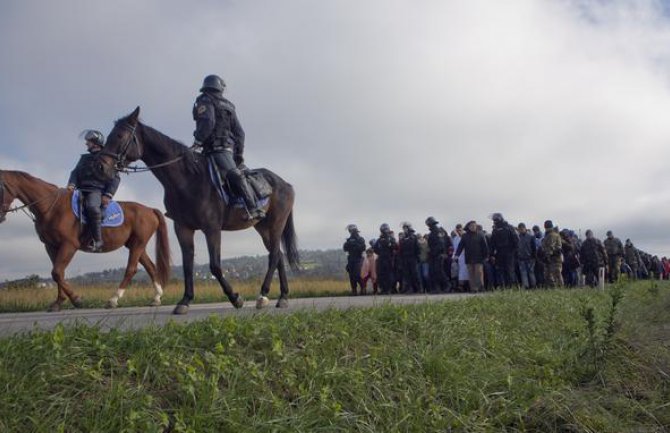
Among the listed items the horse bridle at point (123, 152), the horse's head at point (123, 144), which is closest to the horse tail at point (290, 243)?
the horse's head at point (123, 144)

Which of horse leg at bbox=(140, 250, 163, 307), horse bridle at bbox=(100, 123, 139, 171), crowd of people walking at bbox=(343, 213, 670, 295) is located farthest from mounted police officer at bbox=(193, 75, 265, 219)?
crowd of people walking at bbox=(343, 213, 670, 295)

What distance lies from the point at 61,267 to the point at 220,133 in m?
4.12

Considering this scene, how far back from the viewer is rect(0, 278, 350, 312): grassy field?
12321 mm

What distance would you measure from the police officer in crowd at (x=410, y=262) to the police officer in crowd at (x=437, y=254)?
1.38ft

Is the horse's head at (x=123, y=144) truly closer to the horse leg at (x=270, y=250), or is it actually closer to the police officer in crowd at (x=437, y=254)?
the horse leg at (x=270, y=250)

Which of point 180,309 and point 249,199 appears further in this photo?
point 249,199

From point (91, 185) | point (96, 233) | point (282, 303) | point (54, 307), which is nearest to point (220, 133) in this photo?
point (282, 303)

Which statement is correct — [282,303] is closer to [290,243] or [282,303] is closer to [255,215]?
[255,215]

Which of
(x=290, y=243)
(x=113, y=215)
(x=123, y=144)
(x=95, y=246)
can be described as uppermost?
(x=123, y=144)

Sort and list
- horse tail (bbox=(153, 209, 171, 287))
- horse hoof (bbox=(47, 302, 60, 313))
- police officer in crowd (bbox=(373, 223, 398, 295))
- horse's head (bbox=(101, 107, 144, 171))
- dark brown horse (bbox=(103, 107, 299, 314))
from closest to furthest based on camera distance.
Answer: horse's head (bbox=(101, 107, 144, 171))
dark brown horse (bbox=(103, 107, 299, 314))
horse hoof (bbox=(47, 302, 60, 313))
horse tail (bbox=(153, 209, 171, 287))
police officer in crowd (bbox=(373, 223, 398, 295))

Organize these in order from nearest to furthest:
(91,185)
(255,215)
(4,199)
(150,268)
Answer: (255,215), (4,199), (91,185), (150,268)

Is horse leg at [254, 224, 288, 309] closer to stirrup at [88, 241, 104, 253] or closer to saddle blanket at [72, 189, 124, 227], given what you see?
stirrup at [88, 241, 104, 253]

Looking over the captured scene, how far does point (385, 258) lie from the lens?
2019 centimetres

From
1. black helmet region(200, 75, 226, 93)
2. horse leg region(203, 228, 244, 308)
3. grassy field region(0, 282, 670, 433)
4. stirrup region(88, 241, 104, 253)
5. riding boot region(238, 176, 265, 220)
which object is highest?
black helmet region(200, 75, 226, 93)
